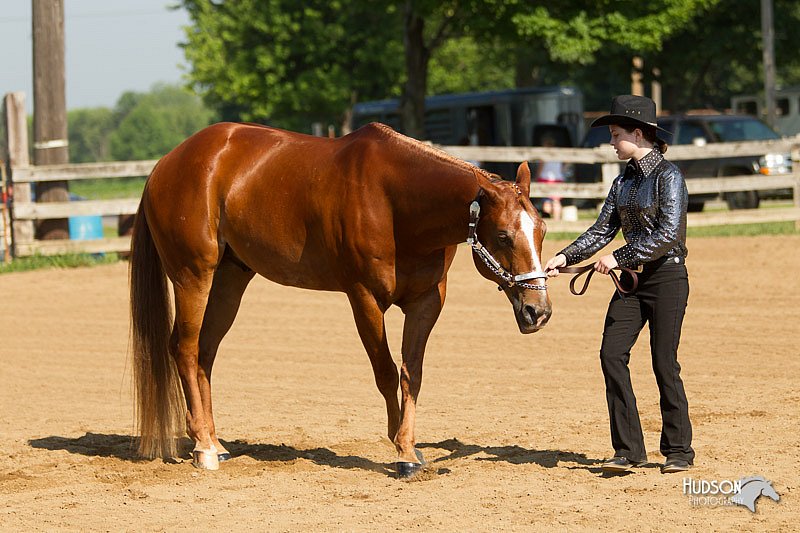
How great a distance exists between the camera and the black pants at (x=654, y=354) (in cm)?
570

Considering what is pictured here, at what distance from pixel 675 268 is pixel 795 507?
1294 millimetres

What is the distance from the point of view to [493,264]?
5629mm

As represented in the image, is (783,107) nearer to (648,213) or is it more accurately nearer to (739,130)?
(739,130)

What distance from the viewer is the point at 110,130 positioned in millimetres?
173375

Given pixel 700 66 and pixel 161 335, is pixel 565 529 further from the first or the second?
pixel 700 66

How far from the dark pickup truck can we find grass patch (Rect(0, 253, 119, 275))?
10.1m

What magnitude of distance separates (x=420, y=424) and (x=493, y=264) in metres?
2.08

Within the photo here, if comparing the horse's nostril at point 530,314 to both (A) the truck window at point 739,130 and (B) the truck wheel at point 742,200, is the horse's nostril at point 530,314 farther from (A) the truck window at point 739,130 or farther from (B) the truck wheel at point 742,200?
(A) the truck window at point 739,130

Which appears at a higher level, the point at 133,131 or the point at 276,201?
the point at 133,131

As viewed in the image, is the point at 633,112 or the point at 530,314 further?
the point at 633,112

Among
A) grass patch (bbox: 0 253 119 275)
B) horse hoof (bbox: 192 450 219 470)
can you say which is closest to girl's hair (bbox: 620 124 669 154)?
horse hoof (bbox: 192 450 219 470)

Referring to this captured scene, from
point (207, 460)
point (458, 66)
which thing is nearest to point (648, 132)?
point (207, 460)

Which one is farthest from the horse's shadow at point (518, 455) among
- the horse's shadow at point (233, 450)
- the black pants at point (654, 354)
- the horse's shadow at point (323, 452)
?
the horse's shadow at point (233, 450)

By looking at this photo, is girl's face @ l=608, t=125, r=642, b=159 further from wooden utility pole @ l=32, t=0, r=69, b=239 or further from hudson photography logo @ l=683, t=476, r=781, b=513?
wooden utility pole @ l=32, t=0, r=69, b=239
